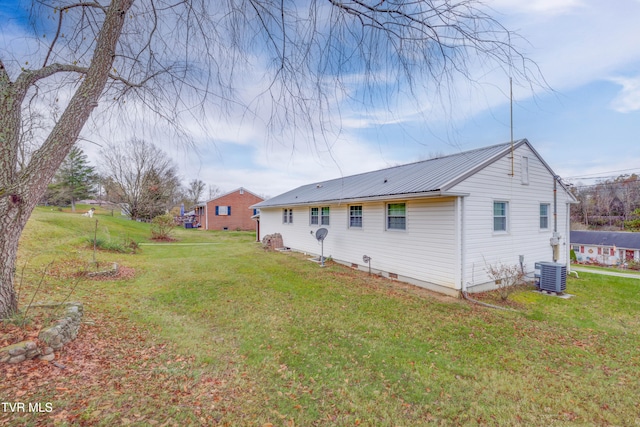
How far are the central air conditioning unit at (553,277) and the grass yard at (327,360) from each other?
0.53 m

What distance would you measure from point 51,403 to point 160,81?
132 inches

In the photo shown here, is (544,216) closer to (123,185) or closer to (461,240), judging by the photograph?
(461,240)

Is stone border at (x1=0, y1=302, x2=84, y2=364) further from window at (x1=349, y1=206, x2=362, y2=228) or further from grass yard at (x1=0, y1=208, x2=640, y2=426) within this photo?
window at (x1=349, y1=206, x2=362, y2=228)

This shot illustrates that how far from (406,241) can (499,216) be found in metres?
2.90

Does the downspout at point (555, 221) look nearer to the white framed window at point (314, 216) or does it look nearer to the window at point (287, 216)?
the white framed window at point (314, 216)

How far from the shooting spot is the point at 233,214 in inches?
1235

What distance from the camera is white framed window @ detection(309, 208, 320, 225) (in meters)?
14.0

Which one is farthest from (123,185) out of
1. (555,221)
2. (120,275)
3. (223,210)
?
(555,221)

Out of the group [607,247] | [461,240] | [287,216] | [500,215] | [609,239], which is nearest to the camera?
[461,240]

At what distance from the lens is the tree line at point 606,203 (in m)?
38.0

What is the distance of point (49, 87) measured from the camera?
347cm

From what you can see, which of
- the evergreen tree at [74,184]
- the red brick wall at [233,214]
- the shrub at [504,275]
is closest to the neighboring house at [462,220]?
the shrub at [504,275]

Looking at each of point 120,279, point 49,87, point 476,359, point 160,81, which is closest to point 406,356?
point 476,359

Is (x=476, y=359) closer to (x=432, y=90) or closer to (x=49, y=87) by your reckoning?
(x=432, y=90)
